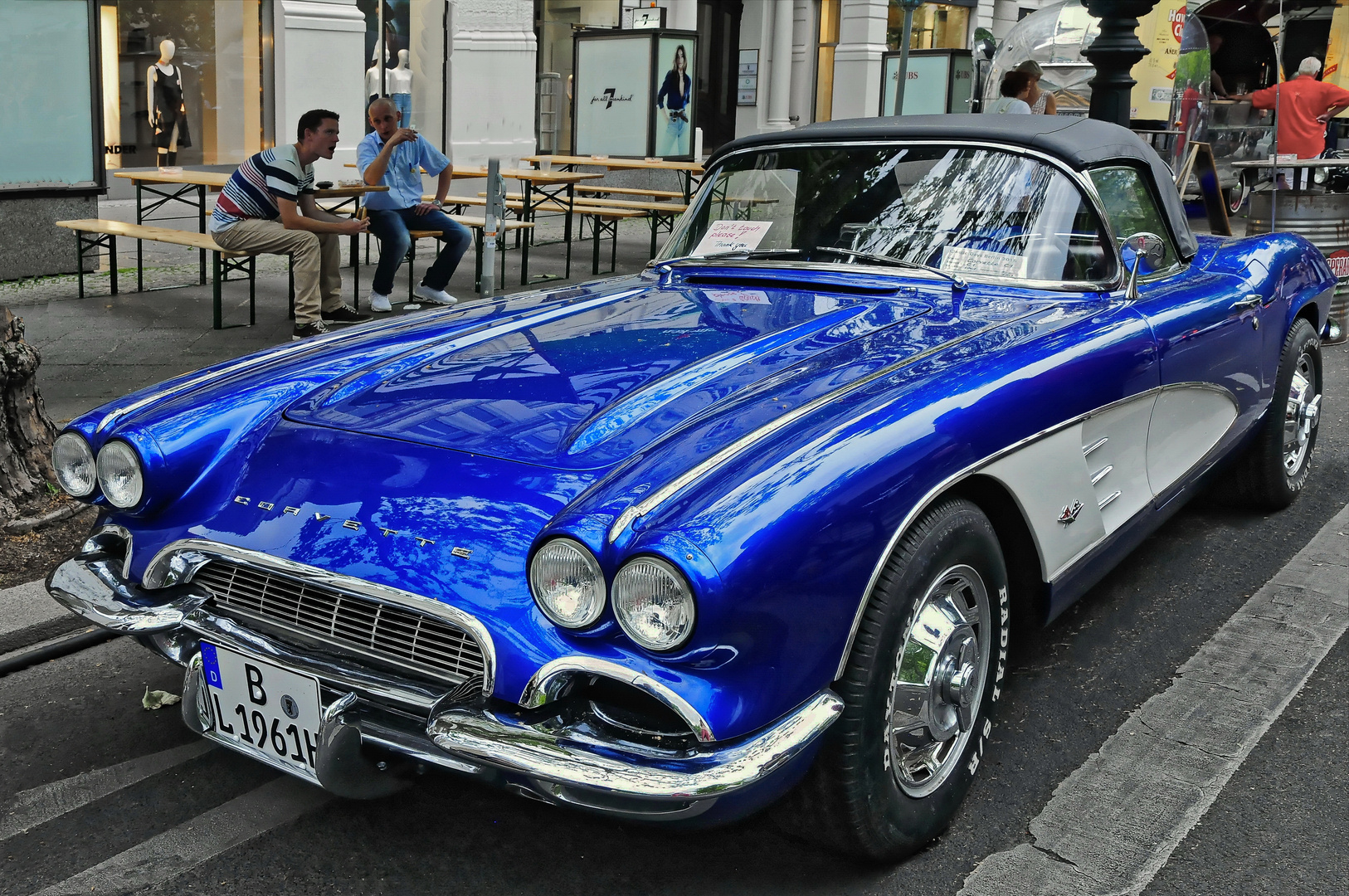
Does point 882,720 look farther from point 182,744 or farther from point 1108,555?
point 182,744

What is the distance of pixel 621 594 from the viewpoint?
2.14 m

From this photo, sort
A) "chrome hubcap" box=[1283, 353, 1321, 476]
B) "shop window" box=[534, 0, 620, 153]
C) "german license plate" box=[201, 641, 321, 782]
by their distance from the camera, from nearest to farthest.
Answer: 1. "german license plate" box=[201, 641, 321, 782]
2. "chrome hubcap" box=[1283, 353, 1321, 476]
3. "shop window" box=[534, 0, 620, 153]

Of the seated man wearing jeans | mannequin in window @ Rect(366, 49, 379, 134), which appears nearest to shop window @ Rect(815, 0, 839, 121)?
mannequin in window @ Rect(366, 49, 379, 134)

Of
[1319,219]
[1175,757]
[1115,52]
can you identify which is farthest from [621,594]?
[1319,219]

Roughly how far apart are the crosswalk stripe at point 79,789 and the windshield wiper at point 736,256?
2.03m

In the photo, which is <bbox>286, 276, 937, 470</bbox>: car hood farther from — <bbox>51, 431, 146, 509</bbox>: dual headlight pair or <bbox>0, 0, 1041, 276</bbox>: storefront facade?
<bbox>0, 0, 1041, 276</bbox>: storefront facade

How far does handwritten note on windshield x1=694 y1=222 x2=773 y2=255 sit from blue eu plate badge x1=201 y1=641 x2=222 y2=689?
6.87 ft

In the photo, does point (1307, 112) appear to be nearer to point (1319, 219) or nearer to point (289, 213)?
point (1319, 219)

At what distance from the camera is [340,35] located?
13.0 m

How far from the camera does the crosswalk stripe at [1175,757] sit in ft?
8.45

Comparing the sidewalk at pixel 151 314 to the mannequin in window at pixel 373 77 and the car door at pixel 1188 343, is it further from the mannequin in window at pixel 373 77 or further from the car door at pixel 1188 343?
the mannequin in window at pixel 373 77

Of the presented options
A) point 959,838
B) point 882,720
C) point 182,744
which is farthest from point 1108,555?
point 182,744

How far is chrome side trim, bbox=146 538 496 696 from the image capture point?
7.37 feet

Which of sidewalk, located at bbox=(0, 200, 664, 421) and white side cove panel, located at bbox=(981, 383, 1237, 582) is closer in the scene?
white side cove panel, located at bbox=(981, 383, 1237, 582)
